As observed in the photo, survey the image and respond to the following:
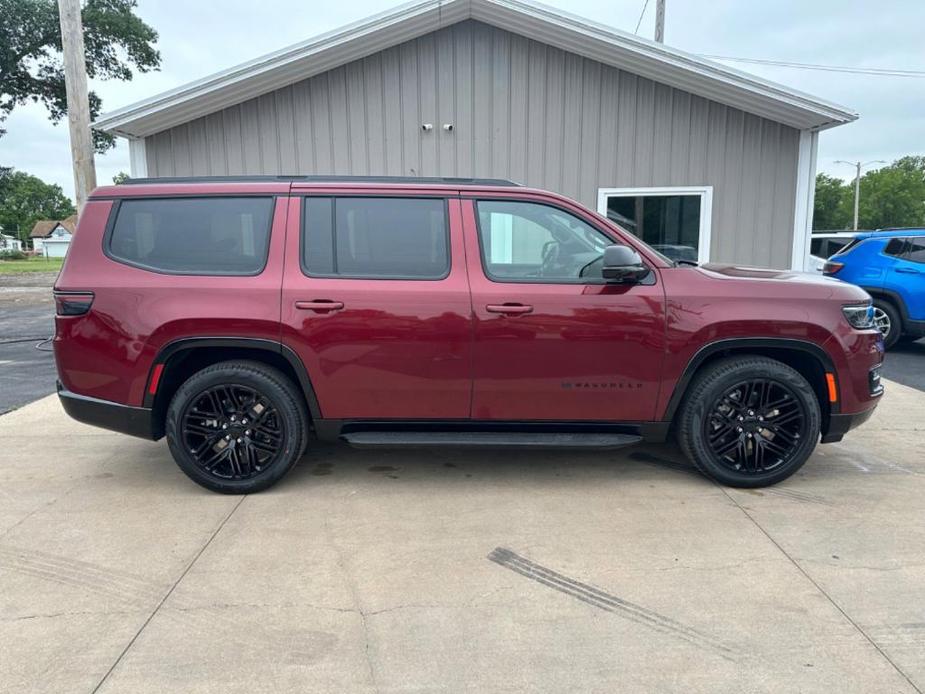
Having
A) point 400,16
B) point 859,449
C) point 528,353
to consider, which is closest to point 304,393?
point 528,353

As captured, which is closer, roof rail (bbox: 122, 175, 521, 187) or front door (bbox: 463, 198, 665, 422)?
front door (bbox: 463, 198, 665, 422)

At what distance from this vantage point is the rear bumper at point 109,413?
3721 mm

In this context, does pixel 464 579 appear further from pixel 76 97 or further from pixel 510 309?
pixel 76 97

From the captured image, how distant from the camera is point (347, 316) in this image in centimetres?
364

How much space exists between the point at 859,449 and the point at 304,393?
164 inches

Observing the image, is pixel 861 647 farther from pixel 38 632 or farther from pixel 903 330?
pixel 903 330

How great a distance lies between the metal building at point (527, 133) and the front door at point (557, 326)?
4.70 metres

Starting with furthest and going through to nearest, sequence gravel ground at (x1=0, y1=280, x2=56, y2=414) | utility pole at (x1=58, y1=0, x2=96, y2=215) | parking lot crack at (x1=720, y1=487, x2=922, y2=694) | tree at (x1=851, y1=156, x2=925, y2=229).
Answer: tree at (x1=851, y1=156, x2=925, y2=229) → utility pole at (x1=58, y1=0, x2=96, y2=215) → gravel ground at (x1=0, y1=280, x2=56, y2=414) → parking lot crack at (x1=720, y1=487, x2=922, y2=694)

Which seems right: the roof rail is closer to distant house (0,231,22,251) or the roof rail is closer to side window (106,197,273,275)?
side window (106,197,273,275)

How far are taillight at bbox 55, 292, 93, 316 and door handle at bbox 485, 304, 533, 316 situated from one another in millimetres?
2338

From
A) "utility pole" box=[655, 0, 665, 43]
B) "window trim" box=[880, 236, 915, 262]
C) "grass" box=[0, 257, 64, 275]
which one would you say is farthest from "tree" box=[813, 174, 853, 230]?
"grass" box=[0, 257, 64, 275]

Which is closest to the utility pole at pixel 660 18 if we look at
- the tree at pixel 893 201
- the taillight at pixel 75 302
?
the taillight at pixel 75 302

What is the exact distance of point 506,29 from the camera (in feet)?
26.1

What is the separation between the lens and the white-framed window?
322 inches
